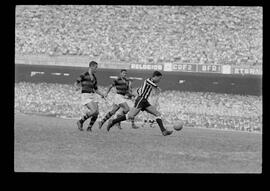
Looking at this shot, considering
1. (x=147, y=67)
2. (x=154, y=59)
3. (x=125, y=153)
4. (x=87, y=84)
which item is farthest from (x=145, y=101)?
(x=154, y=59)

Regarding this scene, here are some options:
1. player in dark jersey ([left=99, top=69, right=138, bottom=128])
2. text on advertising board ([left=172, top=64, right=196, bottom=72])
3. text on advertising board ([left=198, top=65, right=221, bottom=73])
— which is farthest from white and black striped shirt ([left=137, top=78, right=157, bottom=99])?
text on advertising board ([left=198, top=65, right=221, bottom=73])

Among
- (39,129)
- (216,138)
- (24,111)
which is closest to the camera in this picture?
(39,129)

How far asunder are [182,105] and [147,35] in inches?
134

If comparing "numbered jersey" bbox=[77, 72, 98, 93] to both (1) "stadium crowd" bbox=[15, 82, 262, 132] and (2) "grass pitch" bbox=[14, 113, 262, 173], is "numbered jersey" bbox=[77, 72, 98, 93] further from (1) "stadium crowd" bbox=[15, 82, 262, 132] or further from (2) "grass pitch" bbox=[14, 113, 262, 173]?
(1) "stadium crowd" bbox=[15, 82, 262, 132]

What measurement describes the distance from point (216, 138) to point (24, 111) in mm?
8535

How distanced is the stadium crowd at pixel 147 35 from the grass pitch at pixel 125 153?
330 inches

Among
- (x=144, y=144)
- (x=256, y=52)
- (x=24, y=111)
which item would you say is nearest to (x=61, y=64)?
(x=24, y=111)

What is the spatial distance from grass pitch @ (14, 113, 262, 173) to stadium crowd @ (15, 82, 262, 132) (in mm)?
6520

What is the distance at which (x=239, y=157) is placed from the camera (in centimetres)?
1218

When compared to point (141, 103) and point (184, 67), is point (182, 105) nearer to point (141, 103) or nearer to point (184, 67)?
point (184, 67)

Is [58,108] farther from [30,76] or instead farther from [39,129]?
[39,129]

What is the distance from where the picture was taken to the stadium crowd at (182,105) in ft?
69.8

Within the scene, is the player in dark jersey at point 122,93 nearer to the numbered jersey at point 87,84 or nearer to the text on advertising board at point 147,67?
the numbered jersey at point 87,84

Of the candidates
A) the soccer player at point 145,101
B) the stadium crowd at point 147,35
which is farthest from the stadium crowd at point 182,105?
the soccer player at point 145,101
